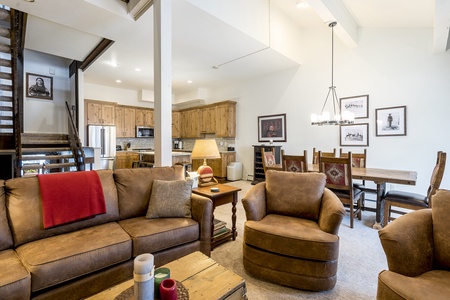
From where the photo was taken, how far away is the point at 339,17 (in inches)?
150

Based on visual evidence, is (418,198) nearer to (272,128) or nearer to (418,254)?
(418,254)

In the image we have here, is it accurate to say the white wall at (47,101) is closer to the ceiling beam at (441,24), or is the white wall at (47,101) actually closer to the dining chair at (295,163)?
the dining chair at (295,163)

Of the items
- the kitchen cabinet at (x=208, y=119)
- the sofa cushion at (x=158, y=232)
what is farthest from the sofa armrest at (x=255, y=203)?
the kitchen cabinet at (x=208, y=119)

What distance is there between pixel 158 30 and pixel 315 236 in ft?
9.90

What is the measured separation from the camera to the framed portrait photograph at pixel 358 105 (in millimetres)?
4531

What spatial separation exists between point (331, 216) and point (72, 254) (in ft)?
6.52

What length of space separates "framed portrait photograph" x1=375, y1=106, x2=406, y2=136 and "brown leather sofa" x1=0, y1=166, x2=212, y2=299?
161 inches

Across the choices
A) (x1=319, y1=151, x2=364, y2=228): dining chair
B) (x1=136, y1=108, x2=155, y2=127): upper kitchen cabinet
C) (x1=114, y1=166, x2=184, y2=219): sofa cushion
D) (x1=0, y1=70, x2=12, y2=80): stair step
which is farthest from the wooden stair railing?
(x1=319, y1=151, x2=364, y2=228): dining chair

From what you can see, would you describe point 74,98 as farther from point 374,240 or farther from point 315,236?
point 374,240

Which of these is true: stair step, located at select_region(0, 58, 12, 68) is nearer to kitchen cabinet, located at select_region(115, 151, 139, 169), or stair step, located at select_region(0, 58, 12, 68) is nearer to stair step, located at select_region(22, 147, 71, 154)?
stair step, located at select_region(22, 147, 71, 154)

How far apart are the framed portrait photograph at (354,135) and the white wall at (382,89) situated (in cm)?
9

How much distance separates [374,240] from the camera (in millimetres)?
2715

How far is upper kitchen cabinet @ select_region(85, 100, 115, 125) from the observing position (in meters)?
6.65

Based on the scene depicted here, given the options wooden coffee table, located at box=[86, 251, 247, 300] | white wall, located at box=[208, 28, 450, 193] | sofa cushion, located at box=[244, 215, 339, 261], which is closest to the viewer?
wooden coffee table, located at box=[86, 251, 247, 300]
